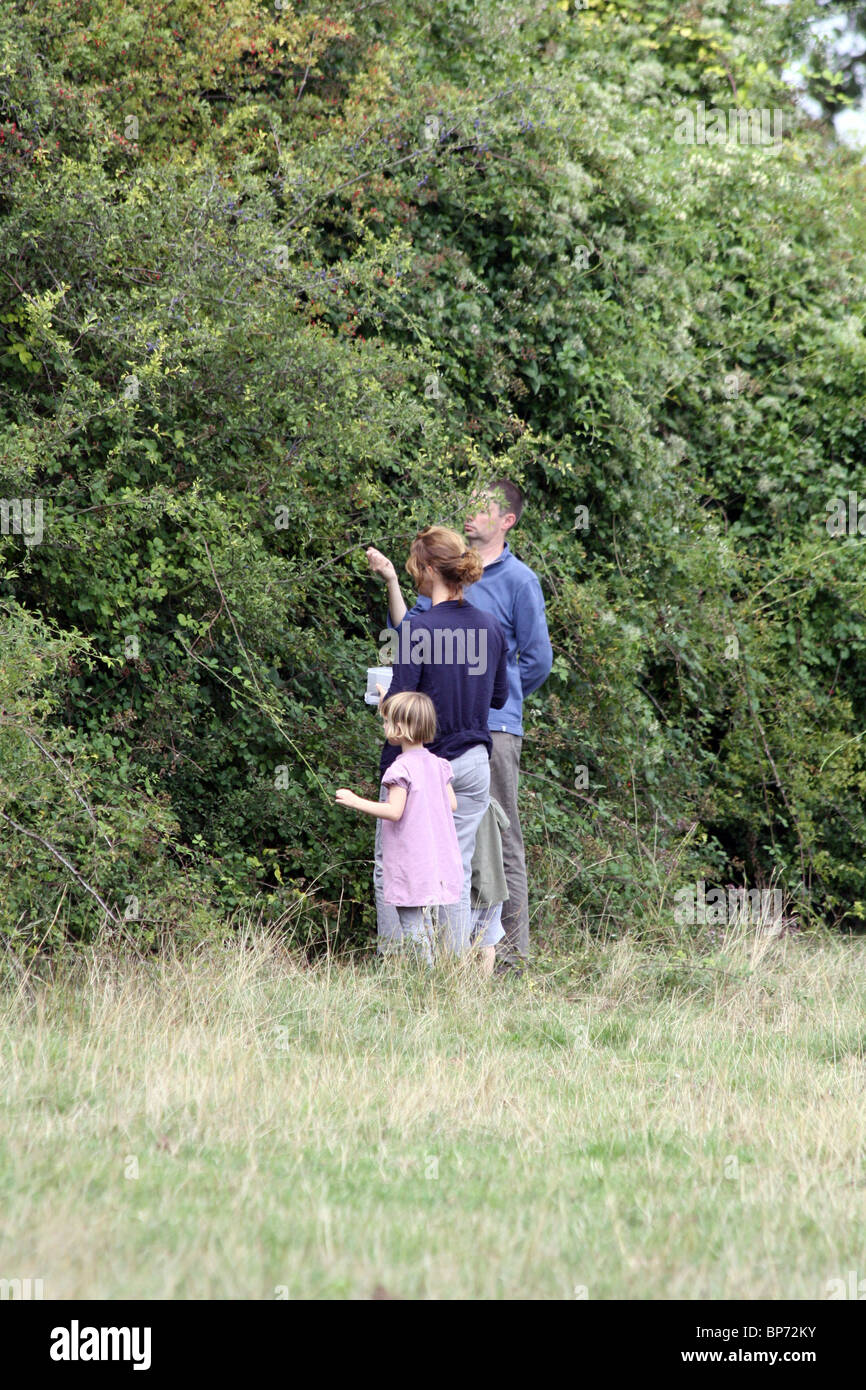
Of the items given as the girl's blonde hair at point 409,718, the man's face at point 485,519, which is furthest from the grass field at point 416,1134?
the man's face at point 485,519

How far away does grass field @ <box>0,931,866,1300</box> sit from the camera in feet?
8.84

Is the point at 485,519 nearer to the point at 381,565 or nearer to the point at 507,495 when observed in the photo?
the point at 507,495

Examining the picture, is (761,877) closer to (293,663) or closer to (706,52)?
(293,663)

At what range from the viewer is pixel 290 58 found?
712 centimetres

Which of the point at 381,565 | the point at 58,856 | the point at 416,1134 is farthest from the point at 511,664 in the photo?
the point at 416,1134

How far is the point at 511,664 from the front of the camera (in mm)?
5883

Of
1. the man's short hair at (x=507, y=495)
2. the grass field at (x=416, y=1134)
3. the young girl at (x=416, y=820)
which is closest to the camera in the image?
the grass field at (x=416, y=1134)

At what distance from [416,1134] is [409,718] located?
1.90 meters

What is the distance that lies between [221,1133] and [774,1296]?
4.78 feet

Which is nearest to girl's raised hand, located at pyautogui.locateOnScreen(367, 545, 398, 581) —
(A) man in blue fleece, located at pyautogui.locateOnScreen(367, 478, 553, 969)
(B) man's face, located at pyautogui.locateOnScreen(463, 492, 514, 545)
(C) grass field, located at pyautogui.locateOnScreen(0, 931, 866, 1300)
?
(A) man in blue fleece, located at pyautogui.locateOnScreen(367, 478, 553, 969)

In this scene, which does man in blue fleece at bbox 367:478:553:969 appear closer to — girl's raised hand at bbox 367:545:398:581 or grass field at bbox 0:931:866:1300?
girl's raised hand at bbox 367:545:398:581

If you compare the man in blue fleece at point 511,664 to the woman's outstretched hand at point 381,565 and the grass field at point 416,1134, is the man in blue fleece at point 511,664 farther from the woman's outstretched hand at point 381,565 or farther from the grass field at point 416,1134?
the grass field at point 416,1134

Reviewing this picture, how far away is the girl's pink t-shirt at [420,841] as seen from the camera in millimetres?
5145

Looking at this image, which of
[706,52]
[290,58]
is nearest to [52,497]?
[290,58]
